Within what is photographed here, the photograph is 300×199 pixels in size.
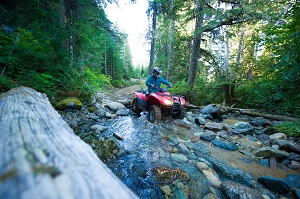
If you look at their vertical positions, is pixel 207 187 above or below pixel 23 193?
below

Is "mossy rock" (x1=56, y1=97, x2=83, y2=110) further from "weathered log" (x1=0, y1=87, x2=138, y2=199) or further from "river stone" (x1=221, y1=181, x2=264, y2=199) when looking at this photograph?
"river stone" (x1=221, y1=181, x2=264, y2=199)

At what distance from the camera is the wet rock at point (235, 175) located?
2.21 m

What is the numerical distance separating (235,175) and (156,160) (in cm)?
140

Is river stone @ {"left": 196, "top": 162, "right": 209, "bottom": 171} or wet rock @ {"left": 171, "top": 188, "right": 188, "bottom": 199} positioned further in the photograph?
river stone @ {"left": 196, "top": 162, "right": 209, "bottom": 171}

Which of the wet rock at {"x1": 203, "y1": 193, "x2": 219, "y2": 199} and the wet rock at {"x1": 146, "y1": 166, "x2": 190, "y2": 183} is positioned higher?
the wet rock at {"x1": 146, "y1": 166, "x2": 190, "y2": 183}

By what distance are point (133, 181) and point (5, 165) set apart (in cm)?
196

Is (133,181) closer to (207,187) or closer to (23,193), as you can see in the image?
(207,187)

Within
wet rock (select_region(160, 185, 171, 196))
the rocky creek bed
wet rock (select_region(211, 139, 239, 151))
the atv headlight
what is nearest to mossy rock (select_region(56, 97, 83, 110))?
the rocky creek bed

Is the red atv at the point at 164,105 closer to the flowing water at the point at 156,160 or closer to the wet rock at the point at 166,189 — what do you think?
the flowing water at the point at 156,160

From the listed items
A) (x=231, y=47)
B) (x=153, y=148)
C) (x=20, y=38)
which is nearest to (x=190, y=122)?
(x=153, y=148)

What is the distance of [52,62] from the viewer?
16.4ft

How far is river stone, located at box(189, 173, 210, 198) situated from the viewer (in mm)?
1955

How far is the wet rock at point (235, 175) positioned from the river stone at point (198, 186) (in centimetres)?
43

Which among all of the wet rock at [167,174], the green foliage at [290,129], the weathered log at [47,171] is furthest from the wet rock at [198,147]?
the weathered log at [47,171]
